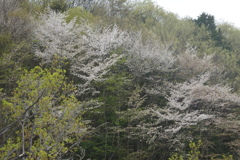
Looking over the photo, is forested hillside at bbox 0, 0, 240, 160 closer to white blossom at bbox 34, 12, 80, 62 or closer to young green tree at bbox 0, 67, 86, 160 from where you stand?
white blossom at bbox 34, 12, 80, 62

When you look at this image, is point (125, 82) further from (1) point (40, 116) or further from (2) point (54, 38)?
(1) point (40, 116)

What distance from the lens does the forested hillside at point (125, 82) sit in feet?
39.2

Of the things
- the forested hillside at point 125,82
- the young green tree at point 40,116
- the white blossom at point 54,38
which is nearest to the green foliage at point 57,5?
the forested hillside at point 125,82

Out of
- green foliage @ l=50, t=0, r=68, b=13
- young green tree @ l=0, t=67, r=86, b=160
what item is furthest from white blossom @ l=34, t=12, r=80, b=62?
young green tree @ l=0, t=67, r=86, b=160

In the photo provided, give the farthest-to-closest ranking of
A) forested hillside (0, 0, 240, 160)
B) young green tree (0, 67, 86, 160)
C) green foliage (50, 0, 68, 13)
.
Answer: green foliage (50, 0, 68, 13) < forested hillside (0, 0, 240, 160) < young green tree (0, 67, 86, 160)

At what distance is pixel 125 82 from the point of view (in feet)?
50.5

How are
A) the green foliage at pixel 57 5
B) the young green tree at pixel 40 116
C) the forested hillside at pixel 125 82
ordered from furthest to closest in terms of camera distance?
the green foliage at pixel 57 5 < the forested hillside at pixel 125 82 < the young green tree at pixel 40 116

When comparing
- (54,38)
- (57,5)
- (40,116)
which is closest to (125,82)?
(54,38)

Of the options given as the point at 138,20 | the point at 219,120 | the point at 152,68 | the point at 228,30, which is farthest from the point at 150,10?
the point at 219,120

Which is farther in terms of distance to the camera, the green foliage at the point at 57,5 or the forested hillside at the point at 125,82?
the green foliage at the point at 57,5

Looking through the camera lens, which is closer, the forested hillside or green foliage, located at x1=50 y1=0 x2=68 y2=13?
the forested hillside

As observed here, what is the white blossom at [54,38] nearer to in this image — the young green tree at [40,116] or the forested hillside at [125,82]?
the forested hillside at [125,82]

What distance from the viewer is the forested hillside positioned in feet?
39.2

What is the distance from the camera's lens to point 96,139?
14383 mm
